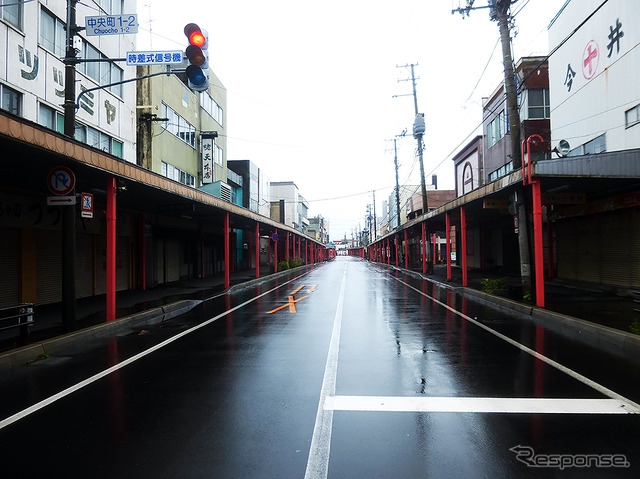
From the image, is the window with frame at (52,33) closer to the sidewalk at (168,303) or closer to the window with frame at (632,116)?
the sidewalk at (168,303)

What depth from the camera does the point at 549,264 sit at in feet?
64.4

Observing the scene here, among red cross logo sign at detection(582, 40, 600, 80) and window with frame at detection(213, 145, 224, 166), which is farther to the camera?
window with frame at detection(213, 145, 224, 166)

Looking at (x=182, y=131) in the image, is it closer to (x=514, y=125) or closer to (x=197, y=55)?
(x=514, y=125)

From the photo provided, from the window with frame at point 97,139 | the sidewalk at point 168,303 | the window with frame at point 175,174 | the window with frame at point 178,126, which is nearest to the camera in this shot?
the sidewalk at point 168,303

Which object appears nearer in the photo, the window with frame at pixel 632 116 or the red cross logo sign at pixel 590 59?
the window with frame at pixel 632 116

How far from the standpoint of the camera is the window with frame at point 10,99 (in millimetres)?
11656

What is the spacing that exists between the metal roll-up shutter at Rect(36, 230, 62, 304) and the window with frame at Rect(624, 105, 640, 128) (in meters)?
20.6

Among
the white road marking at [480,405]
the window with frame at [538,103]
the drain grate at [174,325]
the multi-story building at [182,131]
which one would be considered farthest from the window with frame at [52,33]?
the window with frame at [538,103]

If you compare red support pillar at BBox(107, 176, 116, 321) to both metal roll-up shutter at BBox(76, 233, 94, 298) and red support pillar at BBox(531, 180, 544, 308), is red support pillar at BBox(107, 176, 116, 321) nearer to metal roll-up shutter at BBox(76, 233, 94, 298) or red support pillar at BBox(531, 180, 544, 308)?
metal roll-up shutter at BBox(76, 233, 94, 298)

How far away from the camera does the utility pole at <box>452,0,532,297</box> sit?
41.9 ft

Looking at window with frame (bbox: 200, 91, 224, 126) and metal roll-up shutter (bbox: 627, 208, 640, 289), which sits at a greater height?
window with frame (bbox: 200, 91, 224, 126)

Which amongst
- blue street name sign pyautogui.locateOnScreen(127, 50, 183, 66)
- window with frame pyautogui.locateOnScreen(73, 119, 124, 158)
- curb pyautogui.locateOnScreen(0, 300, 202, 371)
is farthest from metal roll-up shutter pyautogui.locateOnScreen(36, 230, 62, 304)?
blue street name sign pyautogui.locateOnScreen(127, 50, 183, 66)

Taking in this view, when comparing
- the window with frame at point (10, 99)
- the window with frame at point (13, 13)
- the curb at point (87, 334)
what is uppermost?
the window with frame at point (13, 13)

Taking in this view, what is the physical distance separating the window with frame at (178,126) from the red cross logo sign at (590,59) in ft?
67.0
